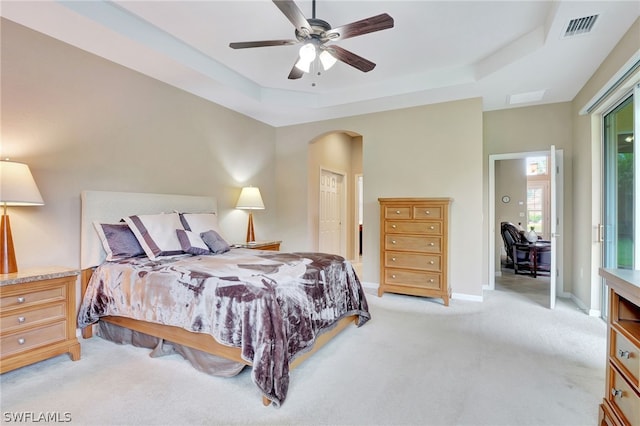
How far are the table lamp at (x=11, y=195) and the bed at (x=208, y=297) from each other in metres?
0.55

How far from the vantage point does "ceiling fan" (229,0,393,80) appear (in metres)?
2.04

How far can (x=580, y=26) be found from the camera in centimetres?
252

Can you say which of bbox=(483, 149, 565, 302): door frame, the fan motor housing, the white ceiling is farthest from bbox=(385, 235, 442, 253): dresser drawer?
the fan motor housing

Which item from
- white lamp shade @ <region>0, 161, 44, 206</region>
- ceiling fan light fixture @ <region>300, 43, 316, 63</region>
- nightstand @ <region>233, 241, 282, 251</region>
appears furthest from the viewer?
nightstand @ <region>233, 241, 282, 251</region>

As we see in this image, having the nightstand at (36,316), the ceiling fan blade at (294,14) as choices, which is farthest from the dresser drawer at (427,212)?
the nightstand at (36,316)

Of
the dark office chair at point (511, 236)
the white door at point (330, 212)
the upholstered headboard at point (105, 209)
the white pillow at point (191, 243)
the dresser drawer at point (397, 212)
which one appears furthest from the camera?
the white door at point (330, 212)

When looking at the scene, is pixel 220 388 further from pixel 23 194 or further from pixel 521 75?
pixel 521 75

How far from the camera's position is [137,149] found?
3.39m

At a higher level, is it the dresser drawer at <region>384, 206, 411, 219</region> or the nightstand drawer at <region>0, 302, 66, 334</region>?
the dresser drawer at <region>384, 206, 411, 219</region>

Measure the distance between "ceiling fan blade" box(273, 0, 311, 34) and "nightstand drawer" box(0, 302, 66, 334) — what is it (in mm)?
2652

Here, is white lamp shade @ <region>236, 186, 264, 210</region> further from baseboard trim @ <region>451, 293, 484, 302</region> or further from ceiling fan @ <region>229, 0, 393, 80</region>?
baseboard trim @ <region>451, 293, 484, 302</region>

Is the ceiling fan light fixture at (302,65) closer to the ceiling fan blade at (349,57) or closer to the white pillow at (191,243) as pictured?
the ceiling fan blade at (349,57)

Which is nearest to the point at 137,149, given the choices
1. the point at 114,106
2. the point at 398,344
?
the point at 114,106

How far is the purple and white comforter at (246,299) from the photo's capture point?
6.12 ft
